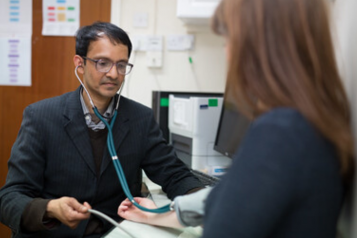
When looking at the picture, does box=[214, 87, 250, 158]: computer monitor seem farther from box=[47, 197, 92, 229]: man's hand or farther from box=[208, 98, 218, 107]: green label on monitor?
box=[47, 197, 92, 229]: man's hand

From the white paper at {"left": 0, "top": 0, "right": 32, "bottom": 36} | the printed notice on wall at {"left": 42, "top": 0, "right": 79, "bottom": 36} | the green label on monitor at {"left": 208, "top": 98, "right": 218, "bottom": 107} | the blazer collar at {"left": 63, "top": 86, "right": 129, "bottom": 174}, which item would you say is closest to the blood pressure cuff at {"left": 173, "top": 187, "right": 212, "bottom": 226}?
the blazer collar at {"left": 63, "top": 86, "right": 129, "bottom": 174}

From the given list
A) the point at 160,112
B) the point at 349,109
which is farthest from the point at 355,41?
the point at 160,112

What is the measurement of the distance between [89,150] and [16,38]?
157 centimetres

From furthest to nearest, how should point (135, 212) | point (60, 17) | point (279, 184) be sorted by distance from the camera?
1. point (60, 17)
2. point (135, 212)
3. point (279, 184)

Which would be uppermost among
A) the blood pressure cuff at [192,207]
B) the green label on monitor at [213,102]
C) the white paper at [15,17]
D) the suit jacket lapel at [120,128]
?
the white paper at [15,17]

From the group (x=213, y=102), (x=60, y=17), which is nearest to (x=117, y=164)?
(x=213, y=102)

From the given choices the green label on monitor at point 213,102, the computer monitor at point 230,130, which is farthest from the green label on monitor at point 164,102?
the computer monitor at point 230,130

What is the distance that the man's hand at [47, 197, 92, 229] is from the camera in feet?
3.58

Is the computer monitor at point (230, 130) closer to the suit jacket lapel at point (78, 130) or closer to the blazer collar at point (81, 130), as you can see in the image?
the blazer collar at point (81, 130)

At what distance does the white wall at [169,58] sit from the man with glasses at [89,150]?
104 cm

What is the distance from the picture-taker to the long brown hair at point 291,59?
649 millimetres

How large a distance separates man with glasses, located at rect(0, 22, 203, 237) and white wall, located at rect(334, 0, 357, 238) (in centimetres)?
64

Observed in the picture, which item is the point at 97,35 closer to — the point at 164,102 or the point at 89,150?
the point at 89,150

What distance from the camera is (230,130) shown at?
5.73ft
